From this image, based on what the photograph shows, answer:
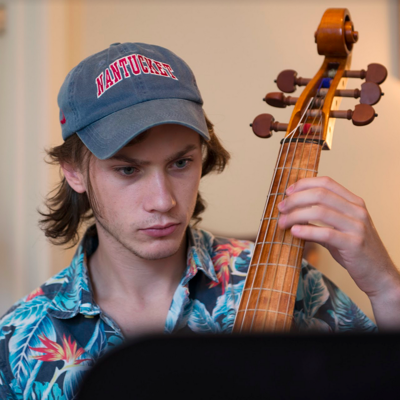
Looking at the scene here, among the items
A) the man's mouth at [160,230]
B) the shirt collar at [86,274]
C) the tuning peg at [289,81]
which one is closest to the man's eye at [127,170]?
the man's mouth at [160,230]

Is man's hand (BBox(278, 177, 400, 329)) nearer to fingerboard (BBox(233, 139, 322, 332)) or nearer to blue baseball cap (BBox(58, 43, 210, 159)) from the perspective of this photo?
fingerboard (BBox(233, 139, 322, 332))

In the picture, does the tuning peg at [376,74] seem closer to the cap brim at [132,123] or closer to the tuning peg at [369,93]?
the tuning peg at [369,93]

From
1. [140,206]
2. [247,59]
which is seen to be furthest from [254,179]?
[140,206]

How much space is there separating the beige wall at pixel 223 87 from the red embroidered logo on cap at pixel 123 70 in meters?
0.54

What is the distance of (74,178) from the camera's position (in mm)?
1057

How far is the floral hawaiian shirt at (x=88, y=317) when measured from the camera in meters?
0.87

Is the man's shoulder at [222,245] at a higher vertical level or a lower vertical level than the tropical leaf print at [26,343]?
higher

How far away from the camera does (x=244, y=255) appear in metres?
1.05

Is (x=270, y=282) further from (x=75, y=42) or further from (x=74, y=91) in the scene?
(x=75, y=42)

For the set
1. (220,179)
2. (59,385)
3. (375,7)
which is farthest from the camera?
(220,179)

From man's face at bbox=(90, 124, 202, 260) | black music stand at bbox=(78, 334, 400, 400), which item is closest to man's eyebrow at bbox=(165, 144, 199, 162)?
man's face at bbox=(90, 124, 202, 260)

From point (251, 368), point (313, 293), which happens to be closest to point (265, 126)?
point (313, 293)

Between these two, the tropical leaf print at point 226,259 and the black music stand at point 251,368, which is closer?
the black music stand at point 251,368

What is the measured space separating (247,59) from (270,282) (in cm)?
117
